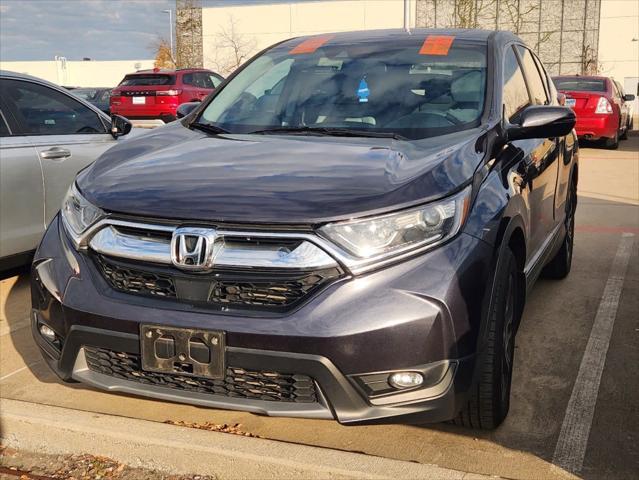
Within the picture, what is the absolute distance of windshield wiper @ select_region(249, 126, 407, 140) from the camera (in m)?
3.42

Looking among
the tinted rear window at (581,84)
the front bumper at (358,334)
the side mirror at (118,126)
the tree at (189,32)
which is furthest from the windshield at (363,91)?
the tree at (189,32)

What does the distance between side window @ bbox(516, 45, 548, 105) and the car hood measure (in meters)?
1.45

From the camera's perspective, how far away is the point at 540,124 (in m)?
3.49

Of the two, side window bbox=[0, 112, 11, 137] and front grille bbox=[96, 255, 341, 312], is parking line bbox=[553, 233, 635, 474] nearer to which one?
front grille bbox=[96, 255, 341, 312]

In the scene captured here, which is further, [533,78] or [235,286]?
[533,78]

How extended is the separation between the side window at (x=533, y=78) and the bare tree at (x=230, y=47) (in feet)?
132

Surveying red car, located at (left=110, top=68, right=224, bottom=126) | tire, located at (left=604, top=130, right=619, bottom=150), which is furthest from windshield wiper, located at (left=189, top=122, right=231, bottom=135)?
red car, located at (left=110, top=68, right=224, bottom=126)

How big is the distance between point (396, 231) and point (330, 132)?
1.05 m

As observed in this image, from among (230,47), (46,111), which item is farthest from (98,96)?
(230,47)

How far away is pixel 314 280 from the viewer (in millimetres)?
2537

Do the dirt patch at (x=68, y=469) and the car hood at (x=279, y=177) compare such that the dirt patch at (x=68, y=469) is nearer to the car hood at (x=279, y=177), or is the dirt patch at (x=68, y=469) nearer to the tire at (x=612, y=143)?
the car hood at (x=279, y=177)

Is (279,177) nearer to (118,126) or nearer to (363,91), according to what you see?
(363,91)

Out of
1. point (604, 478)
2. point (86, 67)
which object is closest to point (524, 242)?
point (604, 478)

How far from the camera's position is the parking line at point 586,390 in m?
2.98
